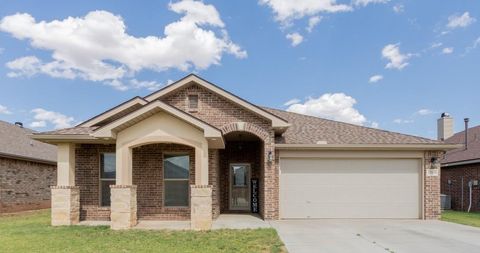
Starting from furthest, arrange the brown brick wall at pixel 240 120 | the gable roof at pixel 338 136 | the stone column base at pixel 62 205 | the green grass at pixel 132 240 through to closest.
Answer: the gable roof at pixel 338 136, the brown brick wall at pixel 240 120, the stone column base at pixel 62 205, the green grass at pixel 132 240

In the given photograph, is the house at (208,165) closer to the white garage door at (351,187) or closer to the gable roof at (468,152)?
the white garage door at (351,187)

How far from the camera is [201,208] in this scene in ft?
36.7

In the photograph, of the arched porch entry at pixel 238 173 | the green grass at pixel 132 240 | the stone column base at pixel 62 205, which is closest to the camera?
the green grass at pixel 132 240

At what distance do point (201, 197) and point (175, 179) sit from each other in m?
2.26

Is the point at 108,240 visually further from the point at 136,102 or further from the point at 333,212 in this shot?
the point at 333,212

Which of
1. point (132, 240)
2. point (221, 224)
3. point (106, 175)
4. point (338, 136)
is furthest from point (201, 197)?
point (338, 136)

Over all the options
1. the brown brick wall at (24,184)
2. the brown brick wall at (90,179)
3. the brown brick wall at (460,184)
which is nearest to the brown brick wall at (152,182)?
the brown brick wall at (90,179)

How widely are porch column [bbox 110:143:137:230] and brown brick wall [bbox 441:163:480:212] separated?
15626mm

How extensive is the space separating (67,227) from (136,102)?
14.2 feet

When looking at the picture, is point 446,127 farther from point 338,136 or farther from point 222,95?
point 222,95

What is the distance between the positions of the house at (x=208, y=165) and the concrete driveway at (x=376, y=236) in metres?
1.00

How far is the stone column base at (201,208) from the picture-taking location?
36.4 feet

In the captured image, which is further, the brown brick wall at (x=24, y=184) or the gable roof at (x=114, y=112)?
the brown brick wall at (x=24, y=184)

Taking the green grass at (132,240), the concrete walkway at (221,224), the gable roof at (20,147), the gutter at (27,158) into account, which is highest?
the gable roof at (20,147)
